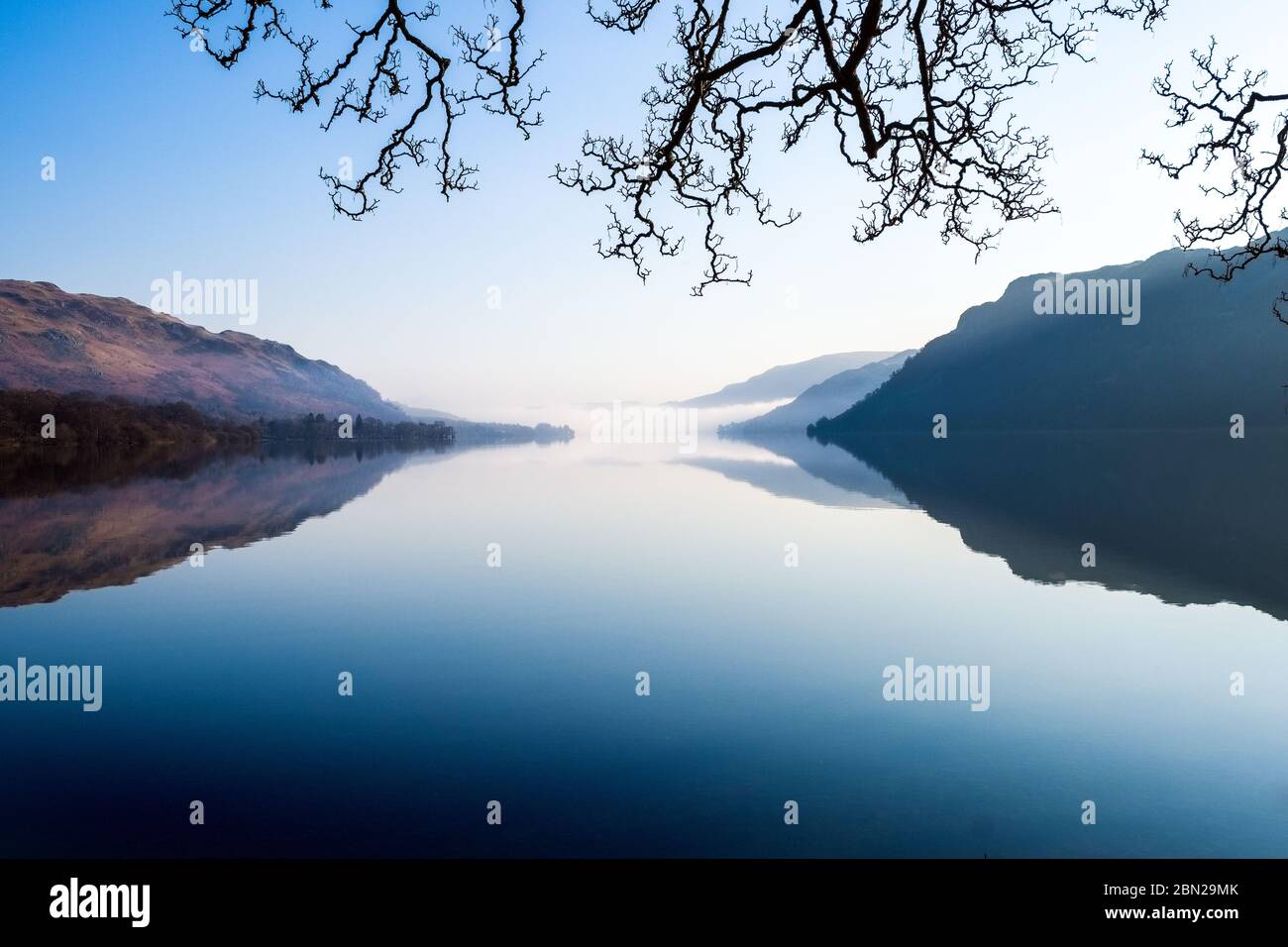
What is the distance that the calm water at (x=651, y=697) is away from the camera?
738 centimetres

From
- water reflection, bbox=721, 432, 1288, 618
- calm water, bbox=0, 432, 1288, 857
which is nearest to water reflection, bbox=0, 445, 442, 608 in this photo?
calm water, bbox=0, 432, 1288, 857

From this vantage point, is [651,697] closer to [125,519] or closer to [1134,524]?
[1134,524]

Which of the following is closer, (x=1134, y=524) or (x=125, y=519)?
(x=1134, y=524)

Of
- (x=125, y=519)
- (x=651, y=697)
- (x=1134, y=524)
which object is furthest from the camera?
(x=125, y=519)

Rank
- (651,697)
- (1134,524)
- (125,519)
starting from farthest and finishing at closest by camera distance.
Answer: (125,519)
(1134,524)
(651,697)

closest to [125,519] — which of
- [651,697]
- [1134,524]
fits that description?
[651,697]

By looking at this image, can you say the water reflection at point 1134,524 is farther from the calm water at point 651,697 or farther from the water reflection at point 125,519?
the water reflection at point 125,519

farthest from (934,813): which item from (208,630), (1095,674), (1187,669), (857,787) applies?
(208,630)

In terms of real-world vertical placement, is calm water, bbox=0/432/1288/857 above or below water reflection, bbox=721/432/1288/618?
below

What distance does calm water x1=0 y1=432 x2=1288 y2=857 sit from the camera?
7383 mm

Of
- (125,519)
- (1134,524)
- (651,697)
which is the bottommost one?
(651,697)

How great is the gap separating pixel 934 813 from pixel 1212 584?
16.3 metres

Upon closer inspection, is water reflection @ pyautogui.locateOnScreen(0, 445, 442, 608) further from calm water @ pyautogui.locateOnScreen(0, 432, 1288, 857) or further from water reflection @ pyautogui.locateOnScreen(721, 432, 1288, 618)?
water reflection @ pyautogui.locateOnScreen(721, 432, 1288, 618)

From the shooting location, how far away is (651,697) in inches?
440
